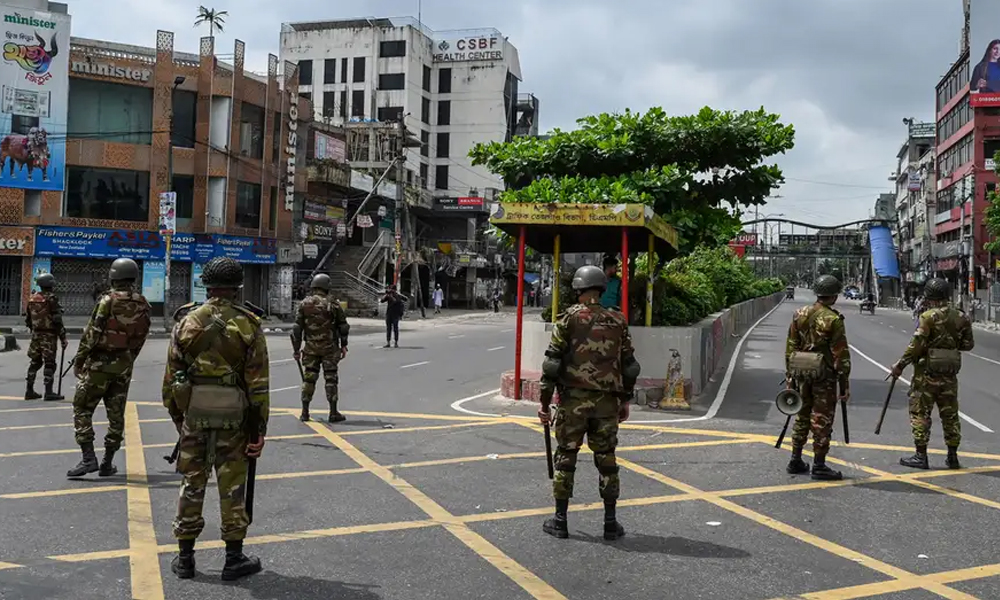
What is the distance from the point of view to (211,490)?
20.8ft

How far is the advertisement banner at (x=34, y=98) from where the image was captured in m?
27.8

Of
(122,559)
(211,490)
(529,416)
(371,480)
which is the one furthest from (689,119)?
(122,559)

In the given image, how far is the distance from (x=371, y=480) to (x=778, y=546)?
10.3 ft

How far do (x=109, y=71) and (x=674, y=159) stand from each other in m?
22.4

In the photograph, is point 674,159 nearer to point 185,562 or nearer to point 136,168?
point 185,562

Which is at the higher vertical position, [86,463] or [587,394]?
[587,394]

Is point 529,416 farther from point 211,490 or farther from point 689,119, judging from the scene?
point 689,119

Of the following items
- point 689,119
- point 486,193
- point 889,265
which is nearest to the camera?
point 689,119

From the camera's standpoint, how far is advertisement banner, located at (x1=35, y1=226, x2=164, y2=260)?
28.6m

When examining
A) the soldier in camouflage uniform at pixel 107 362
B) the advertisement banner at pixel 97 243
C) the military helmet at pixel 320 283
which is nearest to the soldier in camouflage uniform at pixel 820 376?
the military helmet at pixel 320 283

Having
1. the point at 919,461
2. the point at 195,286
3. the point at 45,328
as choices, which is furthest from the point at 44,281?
the point at 195,286

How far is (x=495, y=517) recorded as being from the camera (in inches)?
229

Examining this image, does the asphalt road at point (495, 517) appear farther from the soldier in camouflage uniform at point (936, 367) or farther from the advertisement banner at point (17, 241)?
the advertisement banner at point (17, 241)

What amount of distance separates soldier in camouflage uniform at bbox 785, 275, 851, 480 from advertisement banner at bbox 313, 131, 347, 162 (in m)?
36.0
